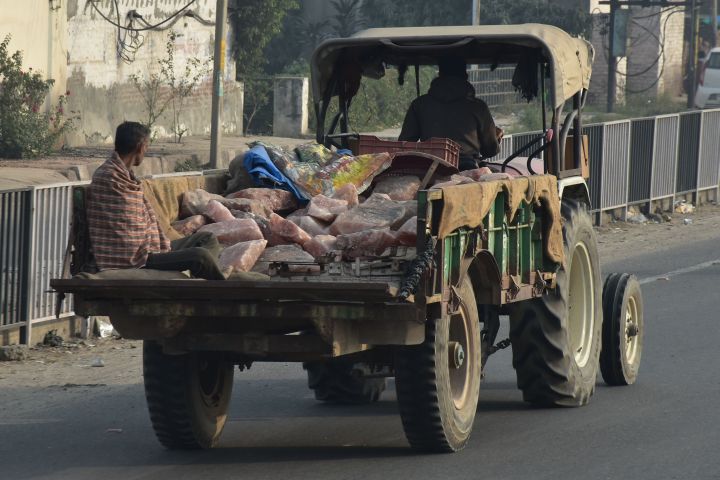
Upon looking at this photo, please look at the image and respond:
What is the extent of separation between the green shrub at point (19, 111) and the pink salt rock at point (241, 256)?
46.9ft

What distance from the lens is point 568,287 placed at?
31.1ft

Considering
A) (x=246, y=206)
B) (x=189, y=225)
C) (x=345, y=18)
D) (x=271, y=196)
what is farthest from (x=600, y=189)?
(x=345, y=18)

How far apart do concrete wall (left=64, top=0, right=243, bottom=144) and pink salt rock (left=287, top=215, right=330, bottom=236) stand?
15991mm

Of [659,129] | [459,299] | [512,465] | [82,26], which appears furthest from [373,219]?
[82,26]

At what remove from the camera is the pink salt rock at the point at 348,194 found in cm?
860

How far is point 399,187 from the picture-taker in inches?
351

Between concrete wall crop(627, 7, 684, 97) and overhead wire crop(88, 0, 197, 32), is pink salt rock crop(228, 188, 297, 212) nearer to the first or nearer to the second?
overhead wire crop(88, 0, 197, 32)

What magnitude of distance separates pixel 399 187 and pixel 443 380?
1.79 meters

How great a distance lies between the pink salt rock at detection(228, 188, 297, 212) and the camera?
8.62 meters

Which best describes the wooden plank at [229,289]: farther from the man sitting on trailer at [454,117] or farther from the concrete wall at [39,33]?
the concrete wall at [39,33]

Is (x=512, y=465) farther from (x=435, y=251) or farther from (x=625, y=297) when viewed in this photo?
(x=625, y=297)

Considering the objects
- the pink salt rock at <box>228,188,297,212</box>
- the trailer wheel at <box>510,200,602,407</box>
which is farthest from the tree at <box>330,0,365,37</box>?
the pink salt rock at <box>228,188,297,212</box>

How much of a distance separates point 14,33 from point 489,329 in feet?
47.4

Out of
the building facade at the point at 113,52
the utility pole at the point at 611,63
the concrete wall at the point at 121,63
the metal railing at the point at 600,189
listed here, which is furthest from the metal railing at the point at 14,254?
the utility pole at the point at 611,63
